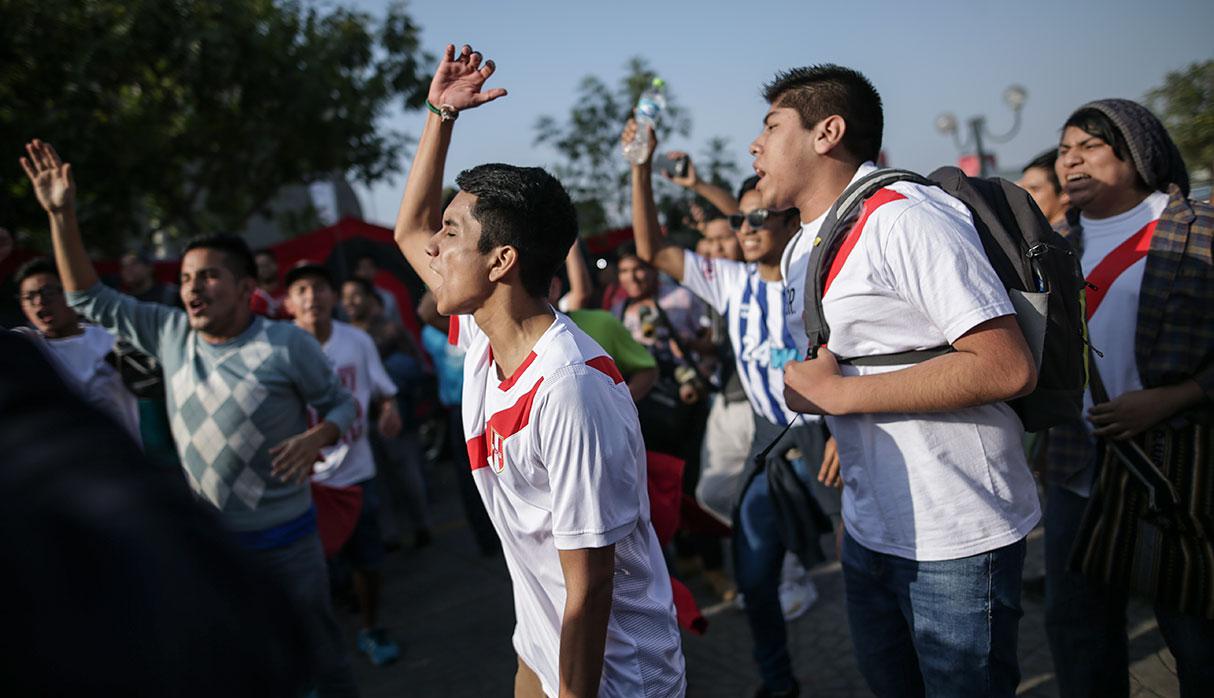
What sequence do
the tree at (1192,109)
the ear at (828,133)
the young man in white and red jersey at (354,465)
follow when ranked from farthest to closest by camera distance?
1. the tree at (1192,109)
2. the young man in white and red jersey at (354,465)
3. the ear at (828,133)

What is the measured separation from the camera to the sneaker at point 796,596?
15.2 feet

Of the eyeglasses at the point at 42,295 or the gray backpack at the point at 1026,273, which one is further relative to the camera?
the eyeglasses at the point at 42,295

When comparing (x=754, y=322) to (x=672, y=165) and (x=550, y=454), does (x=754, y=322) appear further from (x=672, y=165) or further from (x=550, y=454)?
(x=550, y=454)

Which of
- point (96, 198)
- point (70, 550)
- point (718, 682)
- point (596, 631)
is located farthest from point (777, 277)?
point (96, 198)

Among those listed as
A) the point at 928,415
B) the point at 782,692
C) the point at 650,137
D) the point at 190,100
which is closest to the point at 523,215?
the point at 928,415

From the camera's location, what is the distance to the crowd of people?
194cm

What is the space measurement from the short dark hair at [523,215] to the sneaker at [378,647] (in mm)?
3098

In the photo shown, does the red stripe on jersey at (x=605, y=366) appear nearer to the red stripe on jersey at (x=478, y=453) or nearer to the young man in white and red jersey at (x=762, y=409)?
the red stripe on jersey at (x=478, y=453)

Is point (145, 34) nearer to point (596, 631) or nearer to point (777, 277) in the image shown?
point (777, 277)

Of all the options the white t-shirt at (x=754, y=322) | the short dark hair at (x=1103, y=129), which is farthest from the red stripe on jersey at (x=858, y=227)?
the white t-shirt at (x=754, y=322)

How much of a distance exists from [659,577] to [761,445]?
166cm

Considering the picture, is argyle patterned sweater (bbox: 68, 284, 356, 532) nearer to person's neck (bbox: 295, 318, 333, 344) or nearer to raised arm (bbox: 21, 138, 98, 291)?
raised arm (bbox: 21, 138, 98, 291)

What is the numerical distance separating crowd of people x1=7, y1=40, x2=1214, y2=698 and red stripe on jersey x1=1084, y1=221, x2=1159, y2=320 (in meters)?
0.01

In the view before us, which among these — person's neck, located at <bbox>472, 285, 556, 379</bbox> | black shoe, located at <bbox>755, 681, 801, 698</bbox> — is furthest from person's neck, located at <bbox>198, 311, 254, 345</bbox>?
black shoe, located at <bbox>755, 681, 801, 698</bbox>
